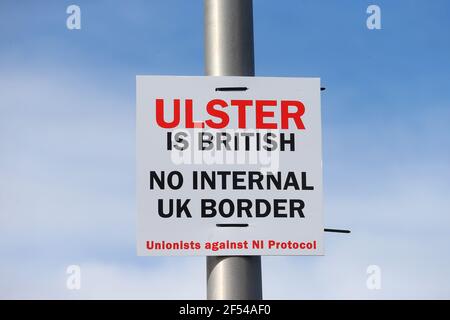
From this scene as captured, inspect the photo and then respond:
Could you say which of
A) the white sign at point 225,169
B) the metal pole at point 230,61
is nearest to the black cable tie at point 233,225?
the white sign at point 225,169

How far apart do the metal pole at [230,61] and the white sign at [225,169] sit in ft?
0.46

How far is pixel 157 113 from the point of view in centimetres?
766

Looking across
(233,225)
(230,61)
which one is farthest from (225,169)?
(230,61)

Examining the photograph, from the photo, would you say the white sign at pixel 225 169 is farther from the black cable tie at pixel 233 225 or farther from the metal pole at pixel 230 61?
the metal pole at pixel 230 61

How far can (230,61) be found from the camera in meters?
7.78

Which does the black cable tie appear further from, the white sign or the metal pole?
the metal pole

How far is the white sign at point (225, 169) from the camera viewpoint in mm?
7547

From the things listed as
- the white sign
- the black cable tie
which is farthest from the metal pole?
the black cable tie

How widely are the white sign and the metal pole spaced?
140mm

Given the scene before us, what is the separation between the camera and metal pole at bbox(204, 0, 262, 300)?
7562 millimetres

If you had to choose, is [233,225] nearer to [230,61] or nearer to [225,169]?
[225,169]

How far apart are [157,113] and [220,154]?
833 millimetres
